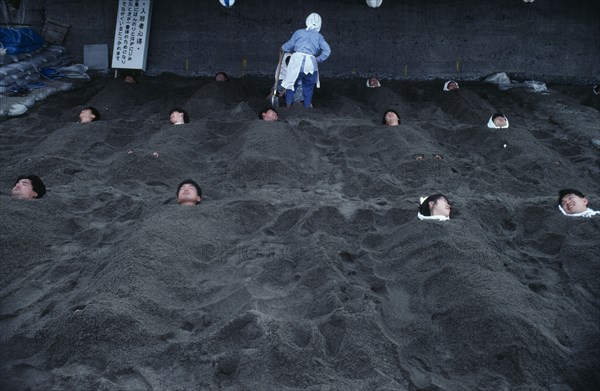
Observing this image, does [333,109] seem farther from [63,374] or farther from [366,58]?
[63,374]

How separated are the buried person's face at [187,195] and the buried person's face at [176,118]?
275 centimetres

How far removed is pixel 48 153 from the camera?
6.70 metres

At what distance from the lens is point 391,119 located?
26.3 ft

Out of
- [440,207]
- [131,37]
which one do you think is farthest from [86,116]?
[440,207]

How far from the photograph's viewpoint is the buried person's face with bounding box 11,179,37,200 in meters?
5.41

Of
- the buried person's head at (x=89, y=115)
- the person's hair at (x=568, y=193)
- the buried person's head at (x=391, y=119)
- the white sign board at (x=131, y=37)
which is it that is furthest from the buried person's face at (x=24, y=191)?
the white sign board at (x=131, y=37)

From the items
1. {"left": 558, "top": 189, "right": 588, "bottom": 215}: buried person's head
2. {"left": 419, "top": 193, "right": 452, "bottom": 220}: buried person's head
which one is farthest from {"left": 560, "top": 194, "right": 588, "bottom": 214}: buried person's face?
{"left": 419, "top": 193, "right": 452, "bottom": 220}: buried person's head

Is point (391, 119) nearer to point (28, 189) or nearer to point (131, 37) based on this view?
point (28, 189)

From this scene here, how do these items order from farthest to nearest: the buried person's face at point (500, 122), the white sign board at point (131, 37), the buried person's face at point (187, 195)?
1. the white sign board at point (131, 37)
2. the buried person's face at point (500, 122)
3. the buried person's face at point (187, 195)

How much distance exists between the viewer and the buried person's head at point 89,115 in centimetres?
801

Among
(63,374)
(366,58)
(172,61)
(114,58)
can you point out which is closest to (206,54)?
(172,61)

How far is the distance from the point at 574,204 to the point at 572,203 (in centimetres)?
2

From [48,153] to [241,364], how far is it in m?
4.60

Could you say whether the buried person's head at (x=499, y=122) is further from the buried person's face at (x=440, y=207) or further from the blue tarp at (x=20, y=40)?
the blue tarp at (x=20, y=40)
